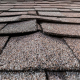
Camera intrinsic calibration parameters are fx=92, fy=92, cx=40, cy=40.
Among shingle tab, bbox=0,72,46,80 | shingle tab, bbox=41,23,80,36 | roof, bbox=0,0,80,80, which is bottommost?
shingle tab, bbox=0,72,46,80

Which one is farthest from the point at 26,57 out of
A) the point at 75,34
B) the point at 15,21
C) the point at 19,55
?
the point at 15,21

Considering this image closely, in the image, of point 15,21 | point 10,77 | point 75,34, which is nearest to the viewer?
point 10,77

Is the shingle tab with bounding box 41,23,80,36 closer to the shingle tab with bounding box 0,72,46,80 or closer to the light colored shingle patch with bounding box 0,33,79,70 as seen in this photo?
the light colored shingle patch with bounding box 0,33,79,70

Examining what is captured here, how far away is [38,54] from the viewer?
1.49ft

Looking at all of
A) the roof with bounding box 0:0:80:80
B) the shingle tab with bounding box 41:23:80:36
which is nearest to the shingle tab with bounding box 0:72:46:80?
the roof with bounding box 0:0:80:80

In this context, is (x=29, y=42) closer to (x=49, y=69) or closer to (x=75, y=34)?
(x=49, y=69)

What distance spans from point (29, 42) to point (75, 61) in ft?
0.91

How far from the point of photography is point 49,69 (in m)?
0.39

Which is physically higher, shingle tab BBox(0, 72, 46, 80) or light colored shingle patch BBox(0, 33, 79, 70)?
light colored shingle patch BBox(0, 33, 79, 70)

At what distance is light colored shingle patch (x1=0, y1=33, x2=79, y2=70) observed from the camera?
395 mm

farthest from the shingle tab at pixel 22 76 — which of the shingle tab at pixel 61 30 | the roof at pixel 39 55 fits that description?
the shingle tab at pixel 61 30

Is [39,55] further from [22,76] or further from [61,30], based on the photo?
[61,30]

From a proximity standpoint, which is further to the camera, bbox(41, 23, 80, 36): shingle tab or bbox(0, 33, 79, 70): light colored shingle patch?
bbox(41, 23, 80, 36): shingle tab

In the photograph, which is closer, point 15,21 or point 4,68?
point 4,68
